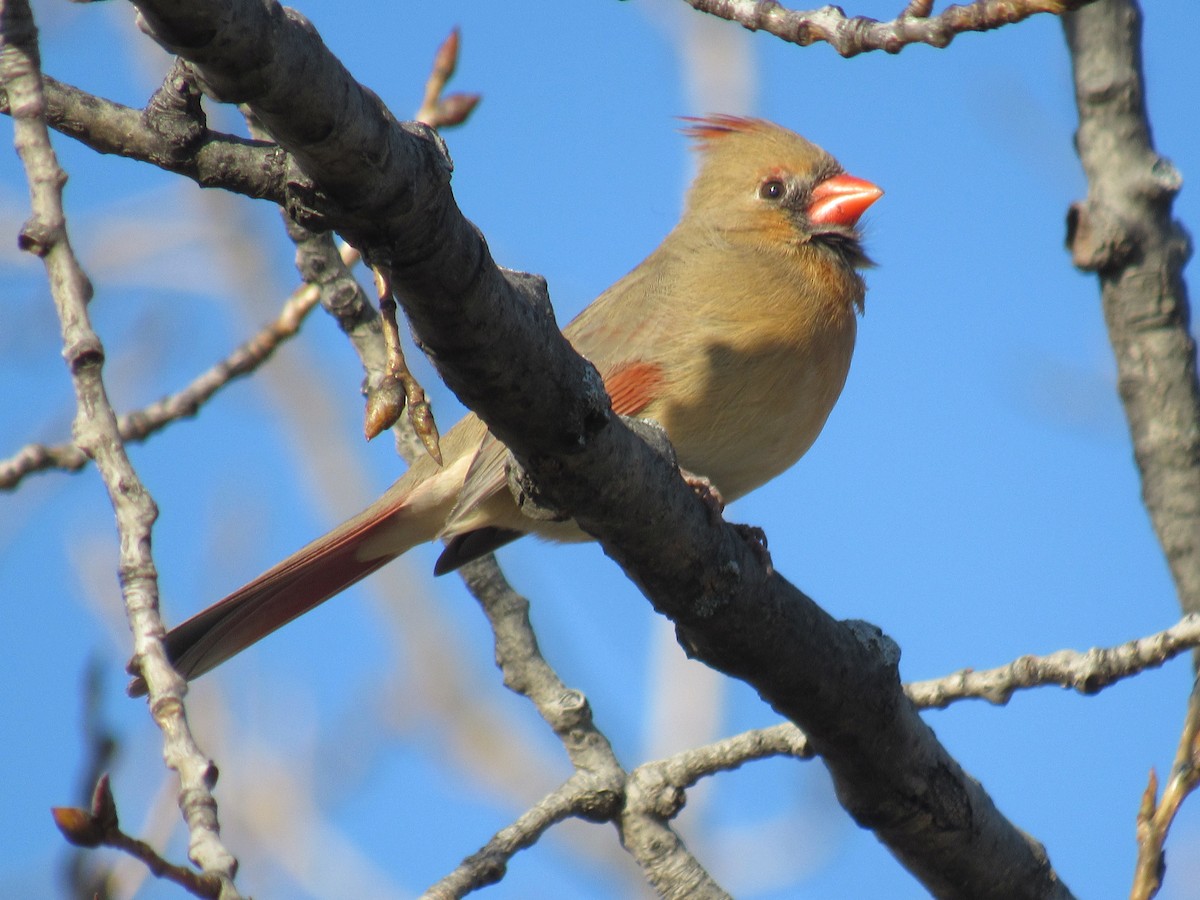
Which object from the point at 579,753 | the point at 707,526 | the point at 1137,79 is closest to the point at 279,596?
the point at 579,753

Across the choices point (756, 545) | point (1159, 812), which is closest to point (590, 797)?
point (756, 545)

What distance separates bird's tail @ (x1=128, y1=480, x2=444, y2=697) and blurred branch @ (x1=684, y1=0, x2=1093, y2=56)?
205cm

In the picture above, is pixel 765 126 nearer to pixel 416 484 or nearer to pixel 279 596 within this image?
pixel 416 484

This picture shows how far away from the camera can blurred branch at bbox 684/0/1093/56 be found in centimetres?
223

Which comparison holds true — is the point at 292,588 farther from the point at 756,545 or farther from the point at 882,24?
the point at 882,24

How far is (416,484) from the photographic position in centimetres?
428

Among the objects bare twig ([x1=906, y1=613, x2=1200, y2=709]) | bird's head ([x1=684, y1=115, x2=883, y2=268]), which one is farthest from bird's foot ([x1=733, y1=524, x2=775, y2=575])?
bird's head ([x1=684, y1=115, x2=883, y2=268])

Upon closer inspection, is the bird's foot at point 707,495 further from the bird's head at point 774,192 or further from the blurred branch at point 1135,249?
the bird's head at point 774,192

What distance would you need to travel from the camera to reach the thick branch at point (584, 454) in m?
1.74

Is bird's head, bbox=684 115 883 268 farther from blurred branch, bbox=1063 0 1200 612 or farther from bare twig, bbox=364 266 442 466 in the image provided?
bare twig, bbox=364 266 442 466

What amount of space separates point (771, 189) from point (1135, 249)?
137cm

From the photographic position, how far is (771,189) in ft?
15.9

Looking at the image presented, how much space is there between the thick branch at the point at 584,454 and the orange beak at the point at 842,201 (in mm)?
2072

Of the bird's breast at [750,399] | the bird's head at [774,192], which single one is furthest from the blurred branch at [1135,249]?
the bird's head at [774,192]
